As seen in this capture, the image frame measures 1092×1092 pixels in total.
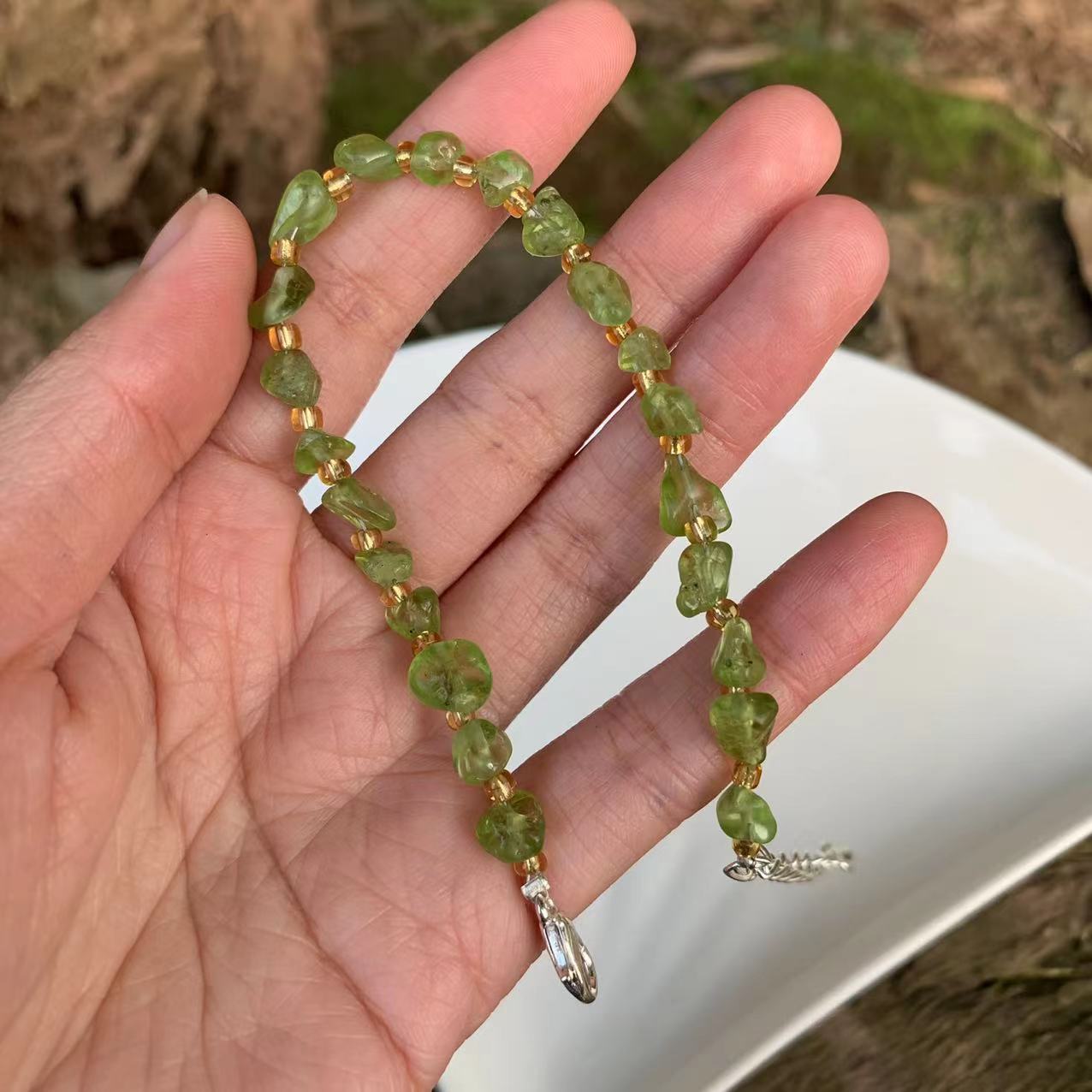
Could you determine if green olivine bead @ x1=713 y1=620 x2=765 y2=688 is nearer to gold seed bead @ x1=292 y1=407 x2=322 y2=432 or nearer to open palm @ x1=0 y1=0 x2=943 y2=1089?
open palm @ x1=0 y1=0 x2=943 y2=1089

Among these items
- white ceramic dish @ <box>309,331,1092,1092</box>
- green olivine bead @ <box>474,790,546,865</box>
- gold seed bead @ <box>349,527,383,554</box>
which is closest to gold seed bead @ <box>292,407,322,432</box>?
gold seed bead @ <box>349,527,383,554</box>

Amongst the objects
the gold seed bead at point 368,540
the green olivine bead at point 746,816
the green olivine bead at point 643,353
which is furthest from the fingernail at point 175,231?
the green olivine bead at point 746,816

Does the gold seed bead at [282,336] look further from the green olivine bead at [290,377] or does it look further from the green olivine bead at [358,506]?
the green olivine bead at [358,506]

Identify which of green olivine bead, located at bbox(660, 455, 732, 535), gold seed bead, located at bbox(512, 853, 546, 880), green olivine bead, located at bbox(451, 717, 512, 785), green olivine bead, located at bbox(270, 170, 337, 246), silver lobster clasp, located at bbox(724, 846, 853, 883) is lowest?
silver lobster clasp, located at bbox(724, 846, 853, 883)

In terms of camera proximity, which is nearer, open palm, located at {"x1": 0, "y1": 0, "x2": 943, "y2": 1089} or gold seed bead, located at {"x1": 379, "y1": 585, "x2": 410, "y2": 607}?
open palm, located at {"x1": 0, "y1": 0, "x2": 943, "y2": 1089}

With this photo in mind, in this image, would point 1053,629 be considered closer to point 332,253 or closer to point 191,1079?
point 332,253

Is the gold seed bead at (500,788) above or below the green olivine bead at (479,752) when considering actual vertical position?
below

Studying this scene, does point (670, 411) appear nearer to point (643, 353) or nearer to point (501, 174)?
point (643, 353)
